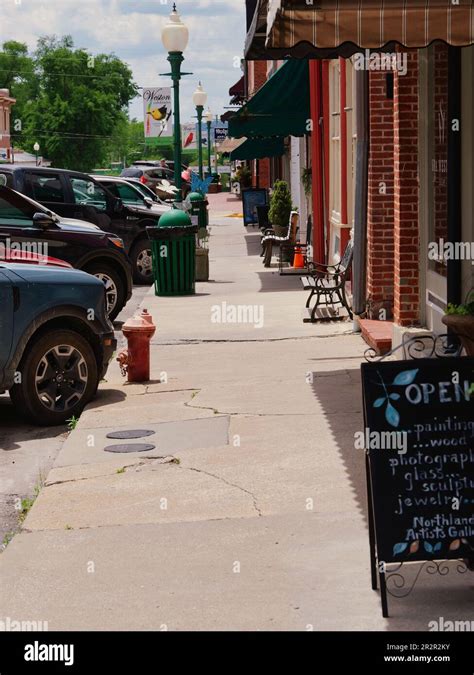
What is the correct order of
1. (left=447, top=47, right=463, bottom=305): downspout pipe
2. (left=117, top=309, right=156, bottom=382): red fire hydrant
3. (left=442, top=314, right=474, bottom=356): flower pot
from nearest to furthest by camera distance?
1. (left=442, top=314, right=474, bottom=356): flower pot
2. (left=447, top=47, right=463, bottom=305): downspout pipe
3. (left=117, top=309, right=156, bottom=382): red fire hydrant

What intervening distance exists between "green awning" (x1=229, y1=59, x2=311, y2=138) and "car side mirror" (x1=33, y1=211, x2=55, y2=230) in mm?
7312

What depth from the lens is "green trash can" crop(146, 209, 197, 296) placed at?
19781 millimetres

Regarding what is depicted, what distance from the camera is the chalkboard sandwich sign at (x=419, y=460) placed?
5.81 m

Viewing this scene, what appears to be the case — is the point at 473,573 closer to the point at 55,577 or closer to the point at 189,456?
the point at 55,577

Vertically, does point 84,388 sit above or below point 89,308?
below

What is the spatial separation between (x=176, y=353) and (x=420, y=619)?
28.4 feet

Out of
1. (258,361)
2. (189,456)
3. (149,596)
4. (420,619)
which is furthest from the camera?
(258,361)

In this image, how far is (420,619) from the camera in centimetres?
577

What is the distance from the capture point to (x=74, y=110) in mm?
105250

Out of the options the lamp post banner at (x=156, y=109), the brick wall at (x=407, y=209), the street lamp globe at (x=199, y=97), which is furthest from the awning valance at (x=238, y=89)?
the brick wall at (x=407, y=209)

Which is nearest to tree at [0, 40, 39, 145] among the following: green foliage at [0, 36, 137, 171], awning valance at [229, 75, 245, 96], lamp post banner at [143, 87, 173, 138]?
green foliage at [0, 36, 137, 171]

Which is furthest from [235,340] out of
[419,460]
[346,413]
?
[419,460]

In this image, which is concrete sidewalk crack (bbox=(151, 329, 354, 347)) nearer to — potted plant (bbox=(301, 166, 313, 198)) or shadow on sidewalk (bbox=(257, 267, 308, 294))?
shadow on sidewalk (bbox=(257, 267, 308, 294))
